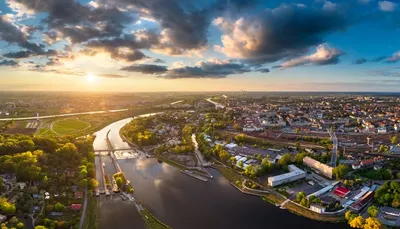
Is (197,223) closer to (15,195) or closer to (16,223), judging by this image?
(16,223)

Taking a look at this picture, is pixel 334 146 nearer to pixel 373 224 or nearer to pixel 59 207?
pixel 373 224

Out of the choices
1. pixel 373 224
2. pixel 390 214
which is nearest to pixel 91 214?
pixel 373 224

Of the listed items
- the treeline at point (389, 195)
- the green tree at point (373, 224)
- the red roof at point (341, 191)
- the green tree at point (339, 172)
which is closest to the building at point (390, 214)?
the treeline at point (389, 195)

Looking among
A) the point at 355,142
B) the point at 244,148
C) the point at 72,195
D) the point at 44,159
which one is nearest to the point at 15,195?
the point at 72,195

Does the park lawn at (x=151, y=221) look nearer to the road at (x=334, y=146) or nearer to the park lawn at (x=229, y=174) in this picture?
the park lawn at (x=229, y=174)

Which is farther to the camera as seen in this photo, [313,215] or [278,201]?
[278,201]
